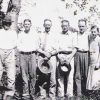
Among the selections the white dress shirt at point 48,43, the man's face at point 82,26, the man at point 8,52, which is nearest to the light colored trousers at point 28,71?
the white dress shirt at point 48,43

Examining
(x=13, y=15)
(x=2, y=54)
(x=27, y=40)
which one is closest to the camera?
(x=2, y=54)

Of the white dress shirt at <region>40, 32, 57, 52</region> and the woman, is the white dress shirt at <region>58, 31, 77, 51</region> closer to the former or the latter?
the white dress shirt at <region>40, 32, 57, 52</region>

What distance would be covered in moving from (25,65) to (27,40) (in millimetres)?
612

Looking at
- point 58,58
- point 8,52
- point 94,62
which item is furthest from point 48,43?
point 94,62

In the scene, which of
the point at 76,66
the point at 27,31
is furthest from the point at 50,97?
the point at 27,31

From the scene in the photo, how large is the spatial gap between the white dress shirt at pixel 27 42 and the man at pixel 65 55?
62 cm

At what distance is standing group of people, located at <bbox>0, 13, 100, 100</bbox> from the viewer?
10.2 metres

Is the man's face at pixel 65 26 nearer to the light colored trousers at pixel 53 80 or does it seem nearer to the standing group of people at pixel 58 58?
the standing group of people at pixel 58 58

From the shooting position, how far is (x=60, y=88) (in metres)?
10.4

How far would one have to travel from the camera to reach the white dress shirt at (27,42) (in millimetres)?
10133

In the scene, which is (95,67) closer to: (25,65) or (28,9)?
(25,65)

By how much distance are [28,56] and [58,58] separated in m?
0.75

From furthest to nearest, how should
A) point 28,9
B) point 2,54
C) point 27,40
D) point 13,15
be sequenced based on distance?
point 28,9, point 13,15, point 27,40, point 2,54

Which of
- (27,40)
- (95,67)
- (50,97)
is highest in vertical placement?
(27,40)
